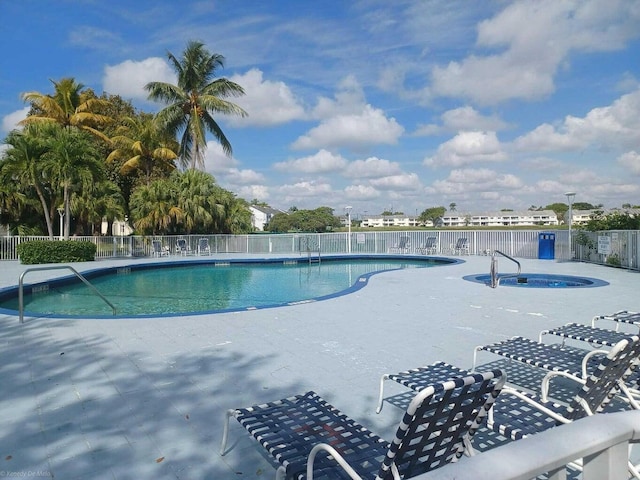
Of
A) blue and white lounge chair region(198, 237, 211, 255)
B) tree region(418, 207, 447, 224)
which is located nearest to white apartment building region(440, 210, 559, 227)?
tree region(418, 207, 447, 224)

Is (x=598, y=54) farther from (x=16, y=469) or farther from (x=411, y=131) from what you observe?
(x=16, y=469)

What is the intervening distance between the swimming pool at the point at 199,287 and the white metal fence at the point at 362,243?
1916 millimetres

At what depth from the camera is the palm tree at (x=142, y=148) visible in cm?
2481

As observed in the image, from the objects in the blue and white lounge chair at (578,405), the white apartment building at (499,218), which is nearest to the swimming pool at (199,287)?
the blue and white lounge chair at (578,405)

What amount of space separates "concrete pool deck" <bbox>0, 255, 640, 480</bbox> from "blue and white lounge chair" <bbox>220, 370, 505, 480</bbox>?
0.39m

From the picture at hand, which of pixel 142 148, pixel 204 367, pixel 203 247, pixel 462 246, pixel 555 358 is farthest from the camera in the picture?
pixel 142 148

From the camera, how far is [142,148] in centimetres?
2511

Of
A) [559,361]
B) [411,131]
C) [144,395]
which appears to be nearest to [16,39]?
[144,395]

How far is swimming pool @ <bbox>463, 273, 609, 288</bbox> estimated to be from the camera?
36.8ft

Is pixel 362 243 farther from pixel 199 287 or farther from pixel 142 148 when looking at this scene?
pixel 142 148

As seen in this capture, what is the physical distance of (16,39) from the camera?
1273 cm

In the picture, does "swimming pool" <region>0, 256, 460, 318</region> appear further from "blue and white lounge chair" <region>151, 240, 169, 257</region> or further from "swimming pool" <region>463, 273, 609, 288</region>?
"blue and white lounge chair" <region>151, 240, 169, 257</region>

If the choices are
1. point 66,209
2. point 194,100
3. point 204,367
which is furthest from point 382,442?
point 194,100

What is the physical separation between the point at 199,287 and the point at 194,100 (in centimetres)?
1453
